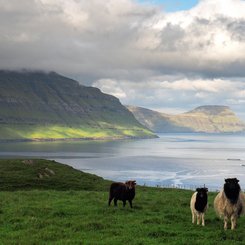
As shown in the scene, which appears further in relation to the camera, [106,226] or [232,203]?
[106,226]

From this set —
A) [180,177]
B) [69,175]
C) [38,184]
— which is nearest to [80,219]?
[38,184]

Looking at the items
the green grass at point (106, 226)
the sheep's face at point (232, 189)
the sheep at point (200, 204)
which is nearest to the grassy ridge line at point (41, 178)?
the green grass at point (106, 226)

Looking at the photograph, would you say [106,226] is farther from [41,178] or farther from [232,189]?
[41,178]

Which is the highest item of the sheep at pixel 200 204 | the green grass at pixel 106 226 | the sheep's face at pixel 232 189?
the sheep's face at pixel 232 189

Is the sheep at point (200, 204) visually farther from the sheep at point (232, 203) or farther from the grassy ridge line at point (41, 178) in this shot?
the grassy ridge line at point (41, 178)

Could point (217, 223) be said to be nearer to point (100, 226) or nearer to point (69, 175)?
point (100, 226)

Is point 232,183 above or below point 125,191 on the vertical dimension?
above

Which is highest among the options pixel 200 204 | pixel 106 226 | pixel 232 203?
pixel 232 203

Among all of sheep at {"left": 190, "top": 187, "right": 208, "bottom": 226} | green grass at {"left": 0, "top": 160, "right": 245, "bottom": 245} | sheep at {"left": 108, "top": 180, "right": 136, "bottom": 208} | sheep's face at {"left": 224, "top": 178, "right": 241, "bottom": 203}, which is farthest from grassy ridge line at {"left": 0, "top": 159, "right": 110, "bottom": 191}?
sheep's face at {"left": 224, "top": 178, "right": 241, "bottom": 203}

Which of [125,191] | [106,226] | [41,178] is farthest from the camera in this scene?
[41,178]

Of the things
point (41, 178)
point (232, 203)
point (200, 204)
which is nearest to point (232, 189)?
point (232, 203)

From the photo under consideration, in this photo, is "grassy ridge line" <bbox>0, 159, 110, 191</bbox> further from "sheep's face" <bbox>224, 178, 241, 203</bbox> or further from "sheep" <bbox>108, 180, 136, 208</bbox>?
"sheep's face" <bbox>224, 178, 241, 203</bbox>

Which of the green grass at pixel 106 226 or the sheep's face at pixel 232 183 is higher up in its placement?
the sheep's face at pixel 232 183

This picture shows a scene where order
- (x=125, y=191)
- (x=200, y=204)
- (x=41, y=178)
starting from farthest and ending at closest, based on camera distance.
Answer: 1. (x=41, y=178)
2. (x=125, y=191)
3. (x=200, y=204)
